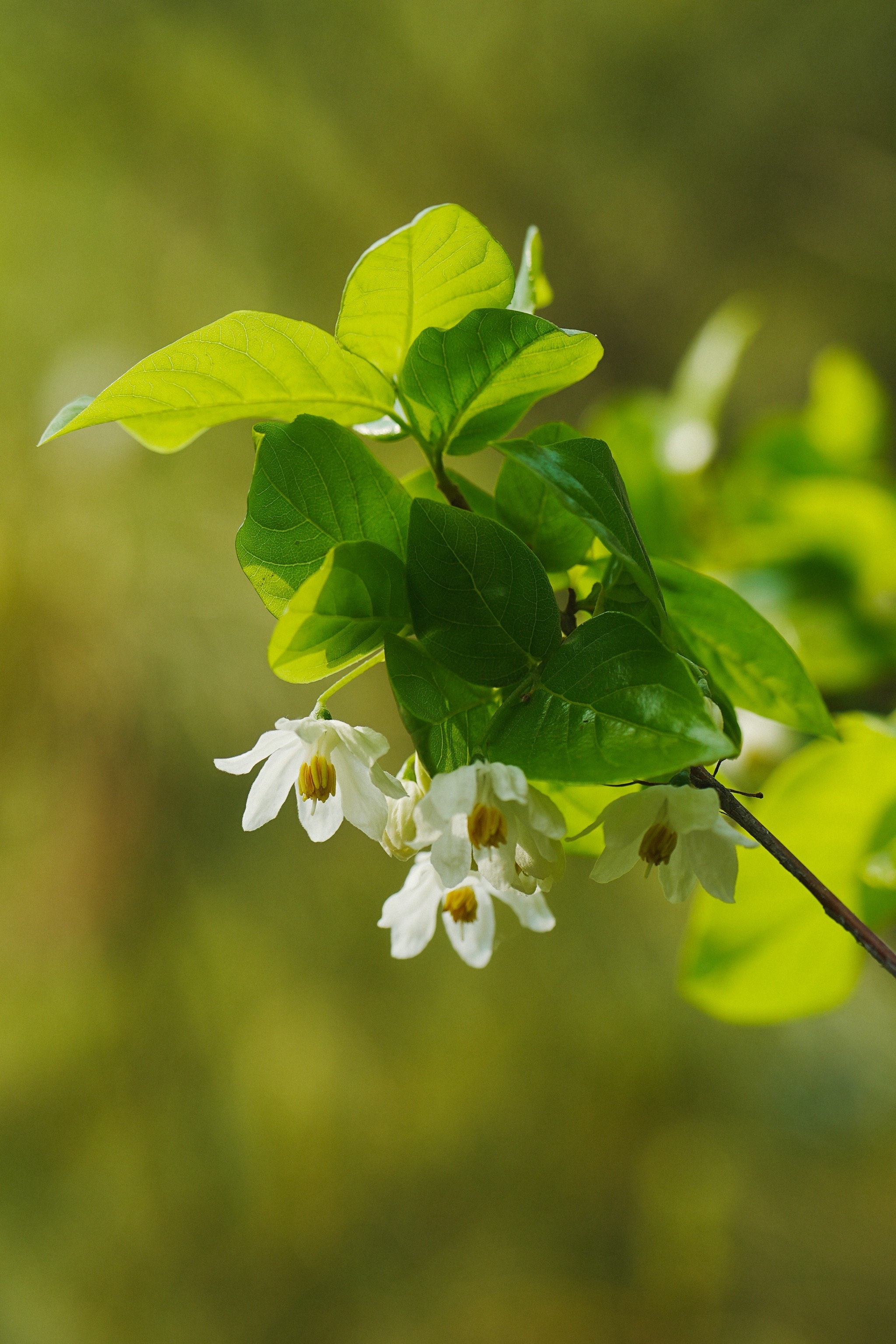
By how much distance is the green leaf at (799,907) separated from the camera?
353mm

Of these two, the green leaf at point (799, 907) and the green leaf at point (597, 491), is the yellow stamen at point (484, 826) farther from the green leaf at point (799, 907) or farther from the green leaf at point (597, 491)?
the green leaf at point (799, 907)

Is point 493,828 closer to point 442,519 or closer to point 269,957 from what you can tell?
point 442,519

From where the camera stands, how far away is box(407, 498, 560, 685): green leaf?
17cm

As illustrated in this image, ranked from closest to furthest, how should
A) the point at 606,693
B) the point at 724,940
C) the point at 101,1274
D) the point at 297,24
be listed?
1. the point at 606,693
2. the point at 724,940
3. the point at 101,1274
4. the point at 297,24

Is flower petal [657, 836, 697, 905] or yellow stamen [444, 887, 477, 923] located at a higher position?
flower petal [657, 836, 697, 905]

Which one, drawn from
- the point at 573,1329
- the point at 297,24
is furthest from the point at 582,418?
the point at 573,1329

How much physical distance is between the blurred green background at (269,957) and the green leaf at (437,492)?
2.62 ft

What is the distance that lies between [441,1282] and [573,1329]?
17 centimetres

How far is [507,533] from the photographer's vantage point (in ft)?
0.55

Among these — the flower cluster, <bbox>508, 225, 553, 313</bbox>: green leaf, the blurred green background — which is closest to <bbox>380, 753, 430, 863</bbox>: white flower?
the flower cluster

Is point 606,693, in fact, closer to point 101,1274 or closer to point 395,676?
point 395,676

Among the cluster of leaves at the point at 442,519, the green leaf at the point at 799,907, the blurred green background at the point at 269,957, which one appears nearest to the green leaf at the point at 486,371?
the cluster of leaves at the point at 442,519

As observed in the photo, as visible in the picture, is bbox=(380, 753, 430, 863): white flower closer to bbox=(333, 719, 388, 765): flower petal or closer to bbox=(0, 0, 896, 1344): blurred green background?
bbox=(333, 719, 388, 765): flower petal

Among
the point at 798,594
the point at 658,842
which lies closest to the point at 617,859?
the point at 658,842
